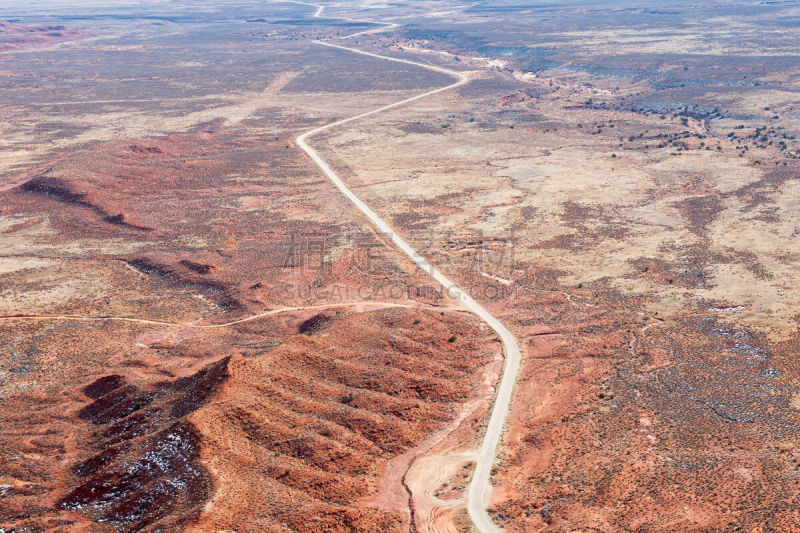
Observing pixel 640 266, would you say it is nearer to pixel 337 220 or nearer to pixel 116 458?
pixel 337 220

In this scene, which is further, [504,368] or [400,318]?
[400,318]

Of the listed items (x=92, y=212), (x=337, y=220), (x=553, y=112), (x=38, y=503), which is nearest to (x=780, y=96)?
(x=553, y=112)

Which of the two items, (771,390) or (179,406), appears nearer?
(179,406)

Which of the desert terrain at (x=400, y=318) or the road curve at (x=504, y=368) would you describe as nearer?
the desert terrain at (x=400, y=318)

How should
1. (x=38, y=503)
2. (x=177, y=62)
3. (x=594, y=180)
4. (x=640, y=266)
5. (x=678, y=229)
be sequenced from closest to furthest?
(x=38, y=503)
(x=640, y=266)
(x=678, y=229)
(x=594, y=180)
(x=177, y=62)

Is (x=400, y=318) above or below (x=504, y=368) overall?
above

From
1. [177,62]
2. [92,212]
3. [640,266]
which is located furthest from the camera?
[177,62]

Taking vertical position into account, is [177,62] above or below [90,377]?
above

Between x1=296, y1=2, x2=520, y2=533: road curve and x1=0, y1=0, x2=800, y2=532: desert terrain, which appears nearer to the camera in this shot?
x1=0, y1=0, x2=800, y2=532: desert terrain
